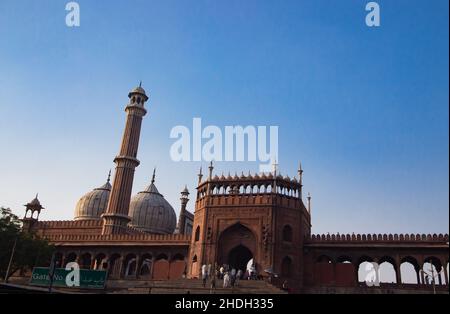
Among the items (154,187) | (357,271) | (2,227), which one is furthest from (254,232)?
(154,187)

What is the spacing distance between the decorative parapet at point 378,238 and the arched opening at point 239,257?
4.59m

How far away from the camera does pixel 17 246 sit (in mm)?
28172

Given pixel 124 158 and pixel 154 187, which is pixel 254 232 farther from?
pixel 154 187

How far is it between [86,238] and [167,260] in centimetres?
728

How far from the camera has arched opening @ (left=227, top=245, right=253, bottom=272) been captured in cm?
2966

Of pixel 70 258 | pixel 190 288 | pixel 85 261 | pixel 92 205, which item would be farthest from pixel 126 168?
pixel 190 288

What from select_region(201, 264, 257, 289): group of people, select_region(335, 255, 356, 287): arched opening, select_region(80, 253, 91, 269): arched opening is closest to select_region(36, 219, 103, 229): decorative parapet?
select_region(80, 253, 91, 269): arched opening

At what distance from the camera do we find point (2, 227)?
90.7 feet

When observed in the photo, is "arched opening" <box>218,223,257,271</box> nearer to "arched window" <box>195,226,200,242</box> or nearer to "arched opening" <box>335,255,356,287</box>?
"arched window" <box>195,226,200,242</box>

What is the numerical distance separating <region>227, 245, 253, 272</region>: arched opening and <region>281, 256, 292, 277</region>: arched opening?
2.86 m

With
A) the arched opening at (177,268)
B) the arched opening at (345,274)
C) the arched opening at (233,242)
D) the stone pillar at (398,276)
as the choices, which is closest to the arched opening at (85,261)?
the arched opening at (177,268)

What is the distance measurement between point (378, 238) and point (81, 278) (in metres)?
18.7

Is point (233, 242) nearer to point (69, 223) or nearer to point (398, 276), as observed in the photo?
point (398, 276)

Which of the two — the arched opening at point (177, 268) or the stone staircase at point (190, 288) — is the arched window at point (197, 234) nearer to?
the arched opening at point (177, 268)
